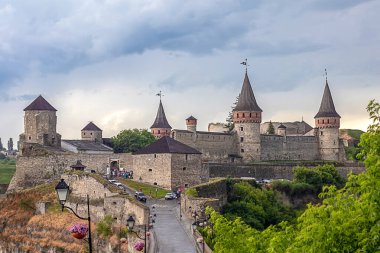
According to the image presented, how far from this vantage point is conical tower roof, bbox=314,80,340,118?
313ft

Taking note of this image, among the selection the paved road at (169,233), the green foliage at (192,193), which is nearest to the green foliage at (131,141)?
the paved road at (169,233)

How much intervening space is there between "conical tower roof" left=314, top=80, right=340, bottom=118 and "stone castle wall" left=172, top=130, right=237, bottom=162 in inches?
594

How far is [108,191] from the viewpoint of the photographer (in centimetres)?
5250

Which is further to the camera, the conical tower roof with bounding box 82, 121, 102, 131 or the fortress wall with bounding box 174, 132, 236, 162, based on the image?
the conical tower roof with bounding box 82, 121, 102, 131

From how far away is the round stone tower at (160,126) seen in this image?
3538 inches

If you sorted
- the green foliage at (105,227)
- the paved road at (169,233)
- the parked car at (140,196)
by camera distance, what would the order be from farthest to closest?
the parked car at (140,196), the green foliage at (105,227), the paved road at (169,233)

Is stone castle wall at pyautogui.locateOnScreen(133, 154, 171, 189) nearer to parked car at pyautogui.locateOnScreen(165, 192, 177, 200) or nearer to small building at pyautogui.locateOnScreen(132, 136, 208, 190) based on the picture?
small building at pyautogui.locateOnScreen(132, 136, 208, 190)

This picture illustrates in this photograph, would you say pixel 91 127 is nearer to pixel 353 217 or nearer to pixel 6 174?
pixel 6 174

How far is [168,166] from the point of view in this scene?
203ft

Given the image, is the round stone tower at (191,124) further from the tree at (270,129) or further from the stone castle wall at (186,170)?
the stone castle wall at (186,170)

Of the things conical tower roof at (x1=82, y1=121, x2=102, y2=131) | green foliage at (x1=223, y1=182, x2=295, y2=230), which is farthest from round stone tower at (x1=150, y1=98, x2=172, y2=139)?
green foliage at (x1=223, y1=182, x2=295, y2=230)

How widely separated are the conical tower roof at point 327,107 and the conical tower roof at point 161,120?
2093 centimetres

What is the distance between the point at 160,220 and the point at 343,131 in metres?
82.8

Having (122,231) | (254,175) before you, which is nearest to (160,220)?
(122,231)
